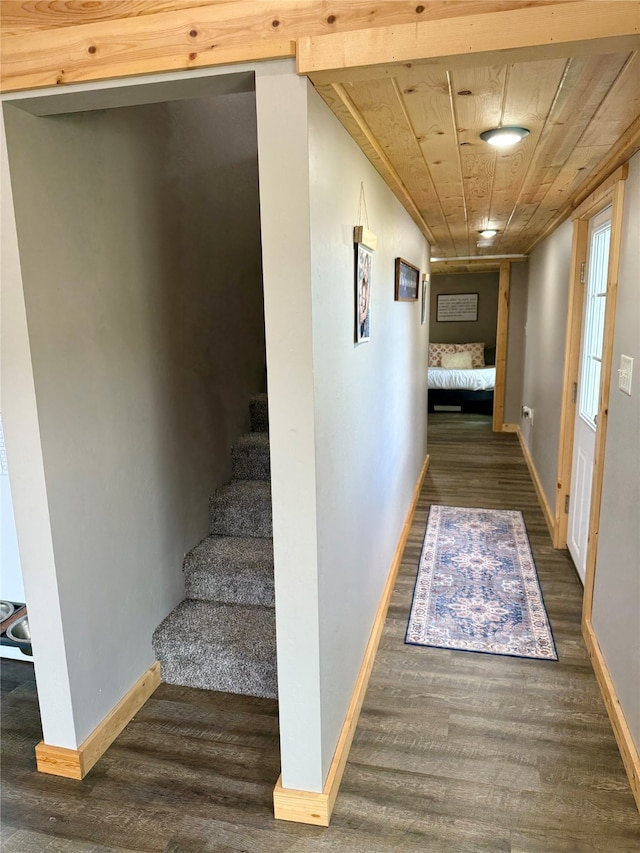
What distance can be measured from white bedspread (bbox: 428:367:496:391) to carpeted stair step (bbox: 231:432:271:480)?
226 inches

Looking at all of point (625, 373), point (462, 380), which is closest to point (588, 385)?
point (625, 373)

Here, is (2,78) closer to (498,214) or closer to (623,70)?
(623,70)

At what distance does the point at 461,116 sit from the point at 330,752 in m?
2.03

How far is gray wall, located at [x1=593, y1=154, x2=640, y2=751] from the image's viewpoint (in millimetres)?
1944

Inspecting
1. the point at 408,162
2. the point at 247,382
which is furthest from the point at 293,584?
the point at 247,382

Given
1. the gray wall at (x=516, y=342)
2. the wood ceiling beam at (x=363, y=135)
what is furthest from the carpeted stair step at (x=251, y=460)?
the gray wall at (x=516, y=342)

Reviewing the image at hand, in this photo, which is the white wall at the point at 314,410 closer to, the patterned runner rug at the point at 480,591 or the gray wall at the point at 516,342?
the patterned runner rug at the point at 480,591

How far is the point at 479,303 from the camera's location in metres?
9.39

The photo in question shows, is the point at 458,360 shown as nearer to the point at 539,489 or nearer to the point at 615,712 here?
the point at 539,489

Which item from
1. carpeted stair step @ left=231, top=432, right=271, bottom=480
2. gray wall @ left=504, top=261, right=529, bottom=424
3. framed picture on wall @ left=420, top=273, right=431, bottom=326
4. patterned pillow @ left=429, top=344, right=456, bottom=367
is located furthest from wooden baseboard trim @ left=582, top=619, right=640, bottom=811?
patterned pillow @ left=429, top=344, right=456, bottom=367

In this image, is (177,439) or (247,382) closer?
(177,439)

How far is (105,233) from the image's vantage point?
78.9 inches

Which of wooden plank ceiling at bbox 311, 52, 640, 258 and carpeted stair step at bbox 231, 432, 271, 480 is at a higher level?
wooden plank ceiling at bbox 311, 52, 640, 258

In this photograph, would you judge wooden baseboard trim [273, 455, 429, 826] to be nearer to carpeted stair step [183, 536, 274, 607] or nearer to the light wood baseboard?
carpeted stair step [183, 536, 274, 607]
